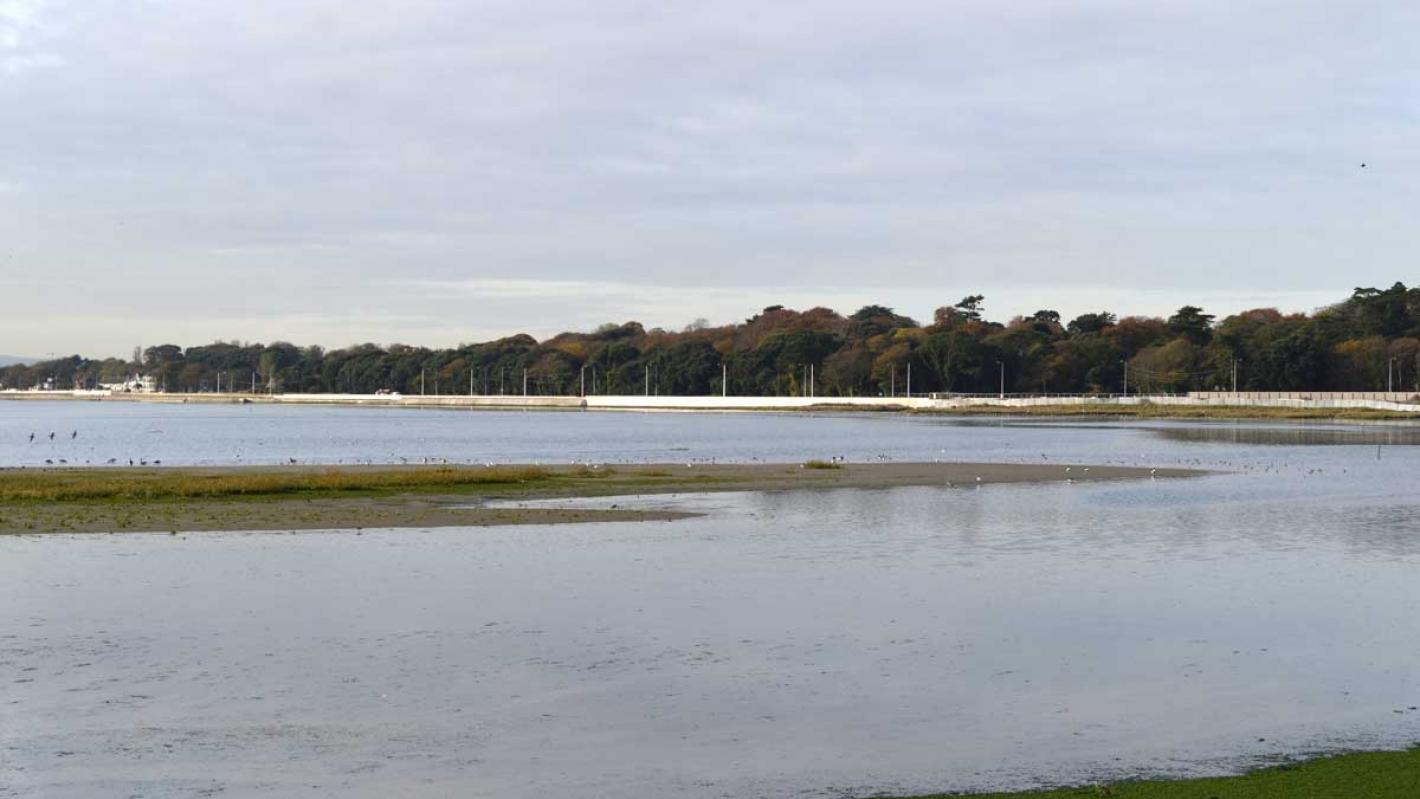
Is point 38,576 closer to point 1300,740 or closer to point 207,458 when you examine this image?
point 1300,740

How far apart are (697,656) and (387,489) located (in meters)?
27.7

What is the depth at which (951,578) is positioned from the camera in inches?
1008

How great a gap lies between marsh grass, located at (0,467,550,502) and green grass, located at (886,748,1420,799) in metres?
32.2

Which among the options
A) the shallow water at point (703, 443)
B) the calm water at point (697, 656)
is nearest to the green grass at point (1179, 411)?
the shallow water at point (703, 443)

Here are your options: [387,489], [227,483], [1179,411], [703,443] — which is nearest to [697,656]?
[227,483]

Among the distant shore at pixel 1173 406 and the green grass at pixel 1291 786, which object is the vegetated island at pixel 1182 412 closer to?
the distant shore at pixel 1173 406

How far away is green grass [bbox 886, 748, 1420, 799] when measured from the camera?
11789 mm

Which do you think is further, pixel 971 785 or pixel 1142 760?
pixel 1142 760

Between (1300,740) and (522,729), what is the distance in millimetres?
7374

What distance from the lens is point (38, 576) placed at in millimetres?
24719

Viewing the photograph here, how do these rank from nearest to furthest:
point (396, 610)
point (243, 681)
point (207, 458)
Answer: point (243, 681) → point (396, 610) → point (207, 458)

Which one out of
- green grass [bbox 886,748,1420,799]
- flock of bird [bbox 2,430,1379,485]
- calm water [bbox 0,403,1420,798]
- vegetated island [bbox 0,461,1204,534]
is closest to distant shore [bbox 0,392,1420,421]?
flock of bird [bbox 2,430,1379,485]


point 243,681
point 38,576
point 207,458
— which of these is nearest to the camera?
point 243,681

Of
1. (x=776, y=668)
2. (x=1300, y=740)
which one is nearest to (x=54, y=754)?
(x=776, y=668)
